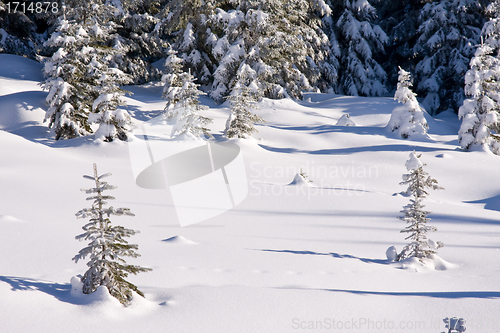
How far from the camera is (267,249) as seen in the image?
5188mm

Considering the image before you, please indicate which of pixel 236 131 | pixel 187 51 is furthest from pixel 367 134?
pixel 187 51

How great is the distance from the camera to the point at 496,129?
13.4 m

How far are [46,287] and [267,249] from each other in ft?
8.76

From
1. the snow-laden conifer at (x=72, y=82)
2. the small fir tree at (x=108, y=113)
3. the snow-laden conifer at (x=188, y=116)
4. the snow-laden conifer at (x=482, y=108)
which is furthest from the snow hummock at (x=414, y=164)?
the snow-laden conifer at (x=72, y=82)

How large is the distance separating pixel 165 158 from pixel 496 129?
11083 mm

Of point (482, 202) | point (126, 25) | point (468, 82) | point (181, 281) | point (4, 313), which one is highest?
point (126, 25)

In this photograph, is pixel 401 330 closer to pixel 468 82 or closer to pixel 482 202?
pixel 482 202

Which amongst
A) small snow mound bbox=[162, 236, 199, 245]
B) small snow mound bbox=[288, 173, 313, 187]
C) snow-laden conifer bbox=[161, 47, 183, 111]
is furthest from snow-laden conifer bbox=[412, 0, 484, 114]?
small snow mound bbox=[162, 236, 199, 245]

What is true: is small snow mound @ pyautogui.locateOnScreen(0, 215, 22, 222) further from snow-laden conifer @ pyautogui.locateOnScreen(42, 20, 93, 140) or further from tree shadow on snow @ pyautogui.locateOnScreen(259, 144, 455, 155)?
tree shadow on snow @ pyautogui.locateOnScreen(259, 144, 455, 155)

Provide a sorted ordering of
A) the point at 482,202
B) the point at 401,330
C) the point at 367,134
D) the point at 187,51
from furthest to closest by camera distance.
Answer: the point at 187,51 < the point at 367,134 < the point at 482,202 < the point at 401,330

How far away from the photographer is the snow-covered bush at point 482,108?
1300cm

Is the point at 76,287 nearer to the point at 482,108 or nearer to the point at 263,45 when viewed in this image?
the point at 482,108

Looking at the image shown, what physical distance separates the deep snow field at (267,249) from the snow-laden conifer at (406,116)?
2440 millimetres

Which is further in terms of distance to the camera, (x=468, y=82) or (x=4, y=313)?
(x=468, y=82)
